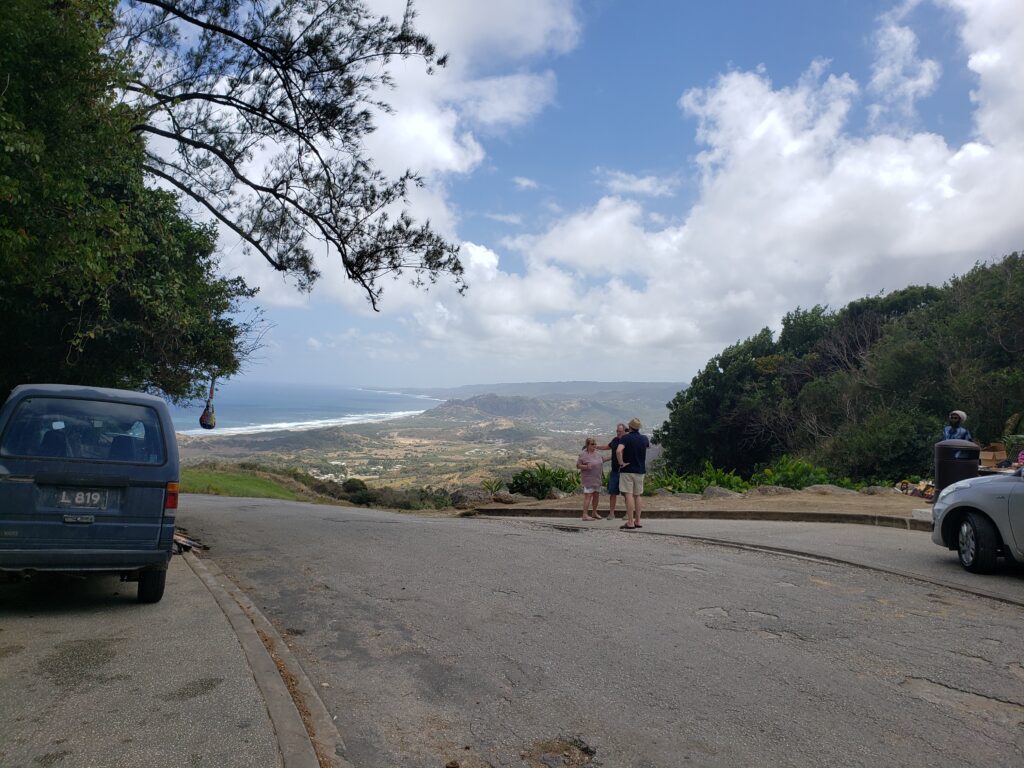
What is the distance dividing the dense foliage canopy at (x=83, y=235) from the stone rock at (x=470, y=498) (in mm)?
9363

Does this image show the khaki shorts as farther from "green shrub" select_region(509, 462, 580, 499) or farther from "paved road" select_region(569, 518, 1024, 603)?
"green shrub" select_region(509, 462, 580, 499)

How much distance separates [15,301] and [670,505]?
13.0m

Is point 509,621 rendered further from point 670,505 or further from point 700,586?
point 670,505

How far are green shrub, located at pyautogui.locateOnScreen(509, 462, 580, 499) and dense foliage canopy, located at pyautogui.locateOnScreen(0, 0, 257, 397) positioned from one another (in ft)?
37.5

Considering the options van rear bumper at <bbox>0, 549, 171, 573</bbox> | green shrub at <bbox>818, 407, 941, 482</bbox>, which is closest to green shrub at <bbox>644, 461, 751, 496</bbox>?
green shrub at <bbox>818, 407, 941, 482</bbox>

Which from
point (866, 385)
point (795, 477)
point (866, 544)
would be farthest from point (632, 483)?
point (866, 385)

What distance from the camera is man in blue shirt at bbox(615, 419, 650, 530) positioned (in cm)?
1394

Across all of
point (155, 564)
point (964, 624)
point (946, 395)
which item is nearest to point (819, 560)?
point (964, 624)

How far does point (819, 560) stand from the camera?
9.88 meters

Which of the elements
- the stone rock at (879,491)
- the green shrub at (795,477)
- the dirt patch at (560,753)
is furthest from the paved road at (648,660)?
the green shrub at (795,477)

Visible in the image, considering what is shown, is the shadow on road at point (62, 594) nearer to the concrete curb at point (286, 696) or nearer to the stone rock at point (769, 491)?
the concrete curb at point (286, 696)

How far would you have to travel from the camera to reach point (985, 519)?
29.1ft

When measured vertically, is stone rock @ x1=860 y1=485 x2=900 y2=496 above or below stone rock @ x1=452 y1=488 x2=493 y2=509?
above

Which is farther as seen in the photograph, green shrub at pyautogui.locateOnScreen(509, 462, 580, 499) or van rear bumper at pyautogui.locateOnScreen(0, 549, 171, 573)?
green shrub at pyautogui.locateOnScreen(509, 462, 580, 499)
